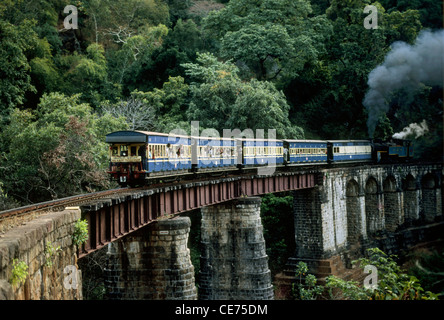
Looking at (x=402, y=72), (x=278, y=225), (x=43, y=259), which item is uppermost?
(x=402, y=72)

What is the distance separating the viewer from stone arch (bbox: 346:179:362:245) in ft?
132

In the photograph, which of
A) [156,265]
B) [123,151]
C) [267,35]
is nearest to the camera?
[156,265]

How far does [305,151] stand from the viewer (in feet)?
123

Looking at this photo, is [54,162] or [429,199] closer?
[54,162]

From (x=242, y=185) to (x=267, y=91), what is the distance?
53.4 feet

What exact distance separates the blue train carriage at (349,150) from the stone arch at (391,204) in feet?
8.43

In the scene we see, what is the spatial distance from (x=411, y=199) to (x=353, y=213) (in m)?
10.5

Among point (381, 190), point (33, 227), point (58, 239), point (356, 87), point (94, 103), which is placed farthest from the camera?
point (356, 87)

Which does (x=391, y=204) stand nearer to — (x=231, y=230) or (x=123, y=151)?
(x=231, y=230)

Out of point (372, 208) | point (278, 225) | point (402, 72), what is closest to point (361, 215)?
point (372, 208)

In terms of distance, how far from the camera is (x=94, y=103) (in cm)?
4750

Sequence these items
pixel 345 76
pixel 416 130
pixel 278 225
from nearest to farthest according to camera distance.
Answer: pixel 278 225 → pixel 416 130 → pixel 345 76

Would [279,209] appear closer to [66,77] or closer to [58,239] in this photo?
[66,77]

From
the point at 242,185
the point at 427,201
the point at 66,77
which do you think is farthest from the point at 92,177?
the point at 427,201
